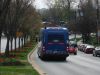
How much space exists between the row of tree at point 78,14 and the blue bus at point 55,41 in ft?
181

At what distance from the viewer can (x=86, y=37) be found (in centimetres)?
9500

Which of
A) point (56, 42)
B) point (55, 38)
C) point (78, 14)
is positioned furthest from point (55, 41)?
point (78, 14)

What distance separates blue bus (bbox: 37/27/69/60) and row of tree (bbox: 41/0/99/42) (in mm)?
55103

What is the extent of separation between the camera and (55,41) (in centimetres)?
3756

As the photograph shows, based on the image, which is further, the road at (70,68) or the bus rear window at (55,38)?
the bus rear window at (55,38)

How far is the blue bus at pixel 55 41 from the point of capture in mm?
37219

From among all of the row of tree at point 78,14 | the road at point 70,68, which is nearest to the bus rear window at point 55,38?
the road at point 70,68

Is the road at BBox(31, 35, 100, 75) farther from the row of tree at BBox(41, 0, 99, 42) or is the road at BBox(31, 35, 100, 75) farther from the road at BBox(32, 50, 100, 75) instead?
the row of tree at BBox(41, 0, 99, 42)

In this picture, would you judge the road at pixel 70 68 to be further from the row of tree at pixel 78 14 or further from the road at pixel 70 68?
the row of tree at pixel 78 14

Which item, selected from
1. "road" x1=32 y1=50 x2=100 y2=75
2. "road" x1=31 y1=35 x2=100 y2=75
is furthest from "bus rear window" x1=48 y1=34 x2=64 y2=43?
"road" x1=32 y1=50 x2=100 y2=75

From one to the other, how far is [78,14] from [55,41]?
73.5 metres

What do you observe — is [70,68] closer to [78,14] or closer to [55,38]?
[55,38]

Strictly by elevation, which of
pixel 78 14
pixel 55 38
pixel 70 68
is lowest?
pixel 70 68

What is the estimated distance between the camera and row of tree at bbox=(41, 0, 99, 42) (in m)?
93.5
